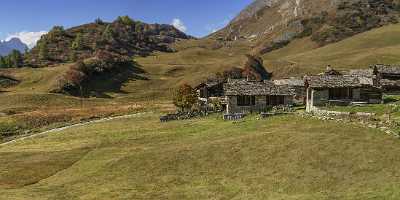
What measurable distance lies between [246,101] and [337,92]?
14.9 m

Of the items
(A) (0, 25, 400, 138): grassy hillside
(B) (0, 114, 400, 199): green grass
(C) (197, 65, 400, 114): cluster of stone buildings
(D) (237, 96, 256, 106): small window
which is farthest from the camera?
(A) (0, 25, 400, 138): grassy hillside

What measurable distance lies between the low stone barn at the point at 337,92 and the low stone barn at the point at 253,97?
7779 mm

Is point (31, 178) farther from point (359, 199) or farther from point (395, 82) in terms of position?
point (395, 82)

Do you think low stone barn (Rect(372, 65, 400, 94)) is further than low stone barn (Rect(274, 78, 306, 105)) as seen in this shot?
Yes

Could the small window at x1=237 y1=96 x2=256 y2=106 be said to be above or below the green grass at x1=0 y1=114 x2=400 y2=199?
above

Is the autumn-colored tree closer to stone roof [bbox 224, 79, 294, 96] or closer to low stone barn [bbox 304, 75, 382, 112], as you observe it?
stone roof [bbox 224, 79, 294, 96]

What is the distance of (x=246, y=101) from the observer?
8819 cm

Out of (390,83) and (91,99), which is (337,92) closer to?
(390,83)

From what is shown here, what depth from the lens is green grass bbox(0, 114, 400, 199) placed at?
4328 cm

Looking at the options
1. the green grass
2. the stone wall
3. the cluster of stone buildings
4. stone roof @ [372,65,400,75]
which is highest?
stone roof @ [372,65,400,75]

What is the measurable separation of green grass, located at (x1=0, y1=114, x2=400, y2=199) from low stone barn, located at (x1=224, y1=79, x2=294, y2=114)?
12.8 m

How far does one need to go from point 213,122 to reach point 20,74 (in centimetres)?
12022

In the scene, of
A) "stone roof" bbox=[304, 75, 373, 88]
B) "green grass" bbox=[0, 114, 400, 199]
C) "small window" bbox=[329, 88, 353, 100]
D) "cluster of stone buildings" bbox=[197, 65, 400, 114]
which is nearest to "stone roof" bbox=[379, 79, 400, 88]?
"cluster of stone buildings" bbox=[197, 65, 400, 114]

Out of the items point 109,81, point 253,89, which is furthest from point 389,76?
point 109,81
